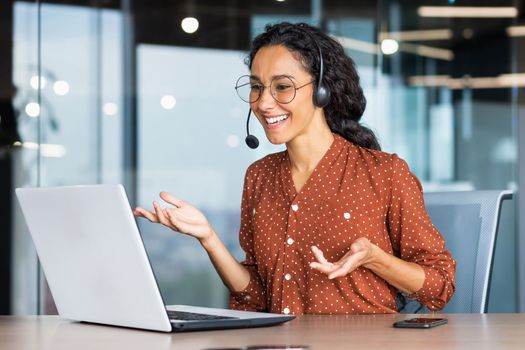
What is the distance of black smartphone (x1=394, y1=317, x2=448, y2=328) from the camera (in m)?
1.62

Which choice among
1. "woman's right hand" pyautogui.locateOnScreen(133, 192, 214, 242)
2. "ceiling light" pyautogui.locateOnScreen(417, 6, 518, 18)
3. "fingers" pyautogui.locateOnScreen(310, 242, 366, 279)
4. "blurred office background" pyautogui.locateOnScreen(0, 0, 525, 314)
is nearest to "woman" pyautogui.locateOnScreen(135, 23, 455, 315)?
"woman's right hand" pyautogui.locateOnScreen(133, 192, 214, 242)

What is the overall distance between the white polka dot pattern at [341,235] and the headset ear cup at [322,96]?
13cm

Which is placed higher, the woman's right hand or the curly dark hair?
the curly dark hair

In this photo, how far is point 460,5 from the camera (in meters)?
4.61

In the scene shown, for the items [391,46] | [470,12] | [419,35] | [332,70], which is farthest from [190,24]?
[332,70]

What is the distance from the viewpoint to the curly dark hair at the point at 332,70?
7.30ft

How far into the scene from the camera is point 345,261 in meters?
1.70

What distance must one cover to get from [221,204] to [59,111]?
3.05ft

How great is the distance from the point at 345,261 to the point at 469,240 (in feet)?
1.94

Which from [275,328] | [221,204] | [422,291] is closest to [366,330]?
[275,328]

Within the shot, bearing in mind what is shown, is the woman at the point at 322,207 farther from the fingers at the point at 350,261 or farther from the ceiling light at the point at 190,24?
the ceiling light at the point at 190,24

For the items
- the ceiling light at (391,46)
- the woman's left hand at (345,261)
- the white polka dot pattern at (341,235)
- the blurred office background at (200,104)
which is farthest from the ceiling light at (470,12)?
the woman's left hand at (345,261)

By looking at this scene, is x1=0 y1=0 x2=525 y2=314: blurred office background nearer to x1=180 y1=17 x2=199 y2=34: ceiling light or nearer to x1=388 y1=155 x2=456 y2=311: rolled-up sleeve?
x1=180 y1=17 x2=199 y2=34: ceiling light

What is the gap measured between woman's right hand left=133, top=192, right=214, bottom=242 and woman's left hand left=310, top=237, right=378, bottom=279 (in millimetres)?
297
